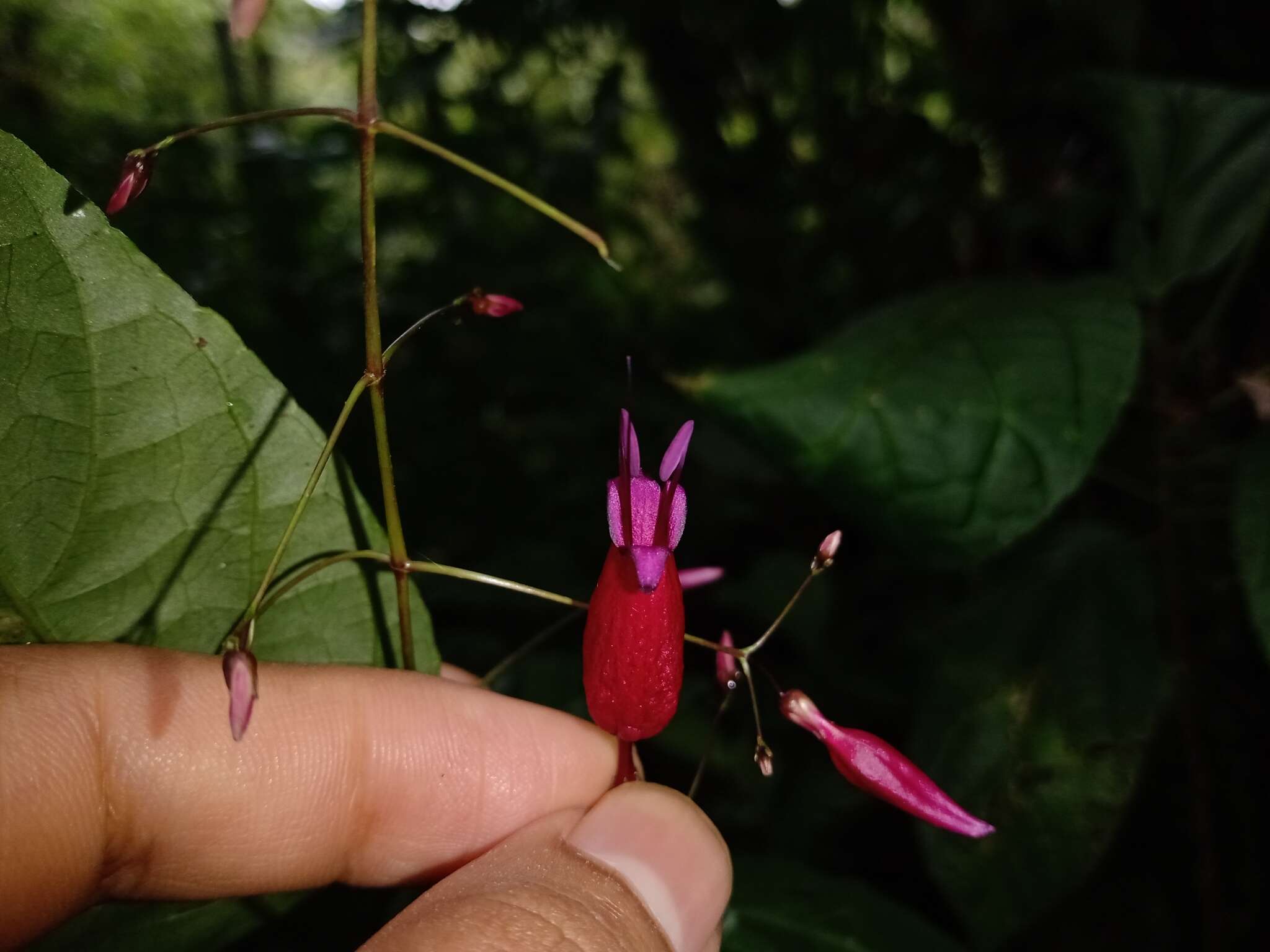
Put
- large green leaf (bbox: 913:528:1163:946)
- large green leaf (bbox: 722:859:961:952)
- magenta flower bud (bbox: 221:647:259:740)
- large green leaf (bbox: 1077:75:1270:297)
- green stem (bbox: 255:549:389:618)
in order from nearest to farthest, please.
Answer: magenta flower bud (bbox: 221:647:259:740), green stem (bbox: 255:549:389:618), large green leaf (bbox: 722:859:961:952), large green leaf (bbox: 913:528:1163:946), large green leaf (bbox: 1077:75:1270:297)

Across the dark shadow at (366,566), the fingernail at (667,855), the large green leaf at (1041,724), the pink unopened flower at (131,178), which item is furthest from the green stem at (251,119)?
the large green leaf at (1041,724)

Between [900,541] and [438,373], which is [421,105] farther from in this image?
[900,541]

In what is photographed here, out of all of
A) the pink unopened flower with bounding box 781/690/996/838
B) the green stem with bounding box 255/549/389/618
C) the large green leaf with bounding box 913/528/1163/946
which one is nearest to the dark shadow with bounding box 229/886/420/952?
the green stem with bounding box 255/549/389/618

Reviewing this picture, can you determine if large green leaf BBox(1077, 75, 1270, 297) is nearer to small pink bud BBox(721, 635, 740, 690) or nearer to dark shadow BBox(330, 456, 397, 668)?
small pink bud BBox(721, 635, 740, 690)

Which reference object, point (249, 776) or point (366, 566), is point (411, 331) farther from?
point (249, 776)

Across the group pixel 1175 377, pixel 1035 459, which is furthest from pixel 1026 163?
pixel 1035 459

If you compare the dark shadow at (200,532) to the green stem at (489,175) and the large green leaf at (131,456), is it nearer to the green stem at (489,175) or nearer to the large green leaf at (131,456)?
the large green leaf at (131,456)
